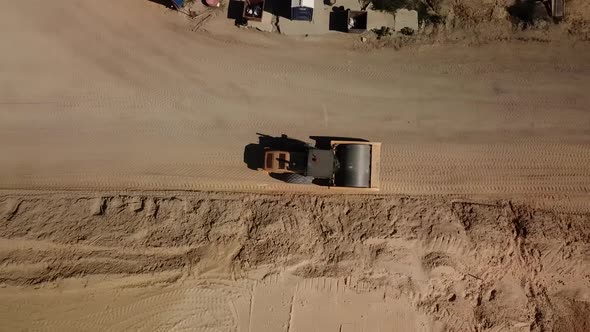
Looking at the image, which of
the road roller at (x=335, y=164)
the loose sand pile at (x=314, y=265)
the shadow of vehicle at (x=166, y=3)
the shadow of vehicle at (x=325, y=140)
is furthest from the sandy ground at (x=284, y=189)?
the road roller at (x=335, y=164)

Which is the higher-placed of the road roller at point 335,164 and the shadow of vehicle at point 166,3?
the shadow of vehicle at point 166,3

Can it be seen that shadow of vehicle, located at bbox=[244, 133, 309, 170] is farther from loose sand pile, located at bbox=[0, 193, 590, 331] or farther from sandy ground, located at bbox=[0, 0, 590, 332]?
loose sand pile, located at bbox=[0, 193, 590, 331]

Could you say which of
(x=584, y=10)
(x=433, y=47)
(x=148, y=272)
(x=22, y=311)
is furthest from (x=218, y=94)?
(x=584, y=10)

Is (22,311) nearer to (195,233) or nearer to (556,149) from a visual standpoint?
(195,233)

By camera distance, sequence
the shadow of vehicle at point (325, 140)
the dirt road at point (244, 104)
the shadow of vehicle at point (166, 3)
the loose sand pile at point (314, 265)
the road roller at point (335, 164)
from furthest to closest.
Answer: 1. the shadow of vehicle at point (166, 3)
2. the shadow of vehicle at point (325, 140)
3. the dirt road at point (244, 104)
4. the loose sand pile at point (314, 265)
5. the road roller at point (335, 164)

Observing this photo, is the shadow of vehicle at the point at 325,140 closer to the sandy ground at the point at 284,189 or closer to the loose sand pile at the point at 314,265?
the sandy ground at the point at 284,189

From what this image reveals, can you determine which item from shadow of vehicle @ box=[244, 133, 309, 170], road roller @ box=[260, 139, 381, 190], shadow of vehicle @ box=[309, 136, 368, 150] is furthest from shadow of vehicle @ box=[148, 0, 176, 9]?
shadow of vehicle @ box=[309, 136, 368, 150]
